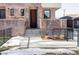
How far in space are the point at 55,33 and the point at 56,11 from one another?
1188 millimetres

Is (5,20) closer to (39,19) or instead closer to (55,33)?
(39,19)

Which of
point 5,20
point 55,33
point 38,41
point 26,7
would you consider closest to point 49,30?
point 55,33

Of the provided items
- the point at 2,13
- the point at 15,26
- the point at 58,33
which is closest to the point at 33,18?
the point at 2,13

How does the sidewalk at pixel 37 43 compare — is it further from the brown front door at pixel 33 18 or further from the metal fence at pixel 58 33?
the brown front door at pixel 33 18

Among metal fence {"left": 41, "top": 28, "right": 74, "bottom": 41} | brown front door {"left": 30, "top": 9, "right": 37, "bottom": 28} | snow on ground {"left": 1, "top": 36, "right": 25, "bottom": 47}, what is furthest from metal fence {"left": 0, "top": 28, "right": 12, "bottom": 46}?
metal fence {"left": 41, "top": 28, "right": 74, "bottom": 41}

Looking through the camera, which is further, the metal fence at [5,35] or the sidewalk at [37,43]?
the sidewalk at [37,43]

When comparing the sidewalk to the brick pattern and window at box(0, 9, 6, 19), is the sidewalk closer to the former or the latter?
the brick pattern

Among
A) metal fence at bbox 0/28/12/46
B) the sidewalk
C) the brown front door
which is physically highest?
the brown front door

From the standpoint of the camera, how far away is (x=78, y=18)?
142 inches

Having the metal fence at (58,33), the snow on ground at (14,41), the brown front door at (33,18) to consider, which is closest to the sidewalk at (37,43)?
the snow on ground at (14,41)

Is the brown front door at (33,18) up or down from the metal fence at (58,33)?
up

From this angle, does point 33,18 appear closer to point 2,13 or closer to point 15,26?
point 2,13

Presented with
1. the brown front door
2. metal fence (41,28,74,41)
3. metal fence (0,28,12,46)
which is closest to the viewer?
the brown front door

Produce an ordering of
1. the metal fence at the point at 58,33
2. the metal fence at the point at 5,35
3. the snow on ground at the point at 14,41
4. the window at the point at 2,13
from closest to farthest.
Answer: the window at the point at 2,13, the metal fence at the point at 5,35, the snow on ground at the point at 14,41, the metal fence at the point at 58,33
